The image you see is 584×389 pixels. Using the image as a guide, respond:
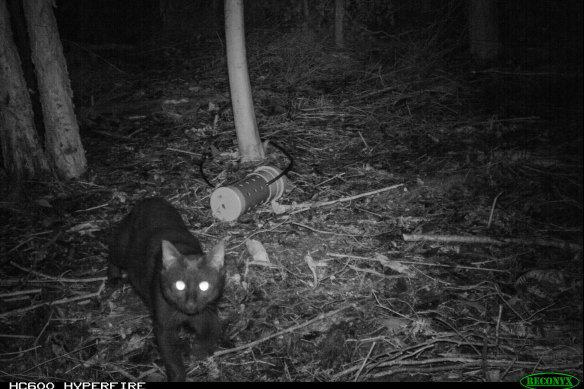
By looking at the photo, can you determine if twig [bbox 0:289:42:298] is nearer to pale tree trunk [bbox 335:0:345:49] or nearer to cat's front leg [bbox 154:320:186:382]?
cat's front leg [bbox 154:320:186:382]

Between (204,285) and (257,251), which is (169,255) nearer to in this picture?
(204,285)

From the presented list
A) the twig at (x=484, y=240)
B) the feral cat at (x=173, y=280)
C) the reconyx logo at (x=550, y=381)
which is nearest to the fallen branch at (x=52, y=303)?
the feral cat at (x=173, y=280)

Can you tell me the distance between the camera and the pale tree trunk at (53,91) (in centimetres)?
504

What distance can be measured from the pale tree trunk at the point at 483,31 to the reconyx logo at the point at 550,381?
6.78 m

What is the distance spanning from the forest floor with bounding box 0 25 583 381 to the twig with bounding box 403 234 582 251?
15 mm

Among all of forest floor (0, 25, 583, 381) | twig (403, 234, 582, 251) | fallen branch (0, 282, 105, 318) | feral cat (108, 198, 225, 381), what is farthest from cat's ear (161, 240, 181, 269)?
twig (403, 234, 582, 251)

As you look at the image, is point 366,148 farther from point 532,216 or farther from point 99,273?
point 99,273

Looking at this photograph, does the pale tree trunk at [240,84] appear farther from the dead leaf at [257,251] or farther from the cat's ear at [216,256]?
the cat's ear at [216,256]

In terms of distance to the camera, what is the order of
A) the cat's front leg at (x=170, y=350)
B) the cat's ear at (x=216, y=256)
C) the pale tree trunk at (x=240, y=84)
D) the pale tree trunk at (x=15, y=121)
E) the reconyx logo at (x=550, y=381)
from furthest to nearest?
the pale tree trunk at (x=240, y=84) < the pale tree trunk at (x=15, y=121) < the cat's ear at (x=216, y=256) < the cat's front leg at (x=170, y=350) < the reconyx logo at (x=550, y=381)

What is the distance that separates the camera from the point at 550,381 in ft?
10.0

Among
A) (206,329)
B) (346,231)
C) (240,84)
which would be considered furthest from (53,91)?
(346,231)

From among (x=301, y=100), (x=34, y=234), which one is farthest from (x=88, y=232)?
(x=301, y=100)

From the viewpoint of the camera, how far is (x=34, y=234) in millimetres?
4801

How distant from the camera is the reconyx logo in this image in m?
3.01
